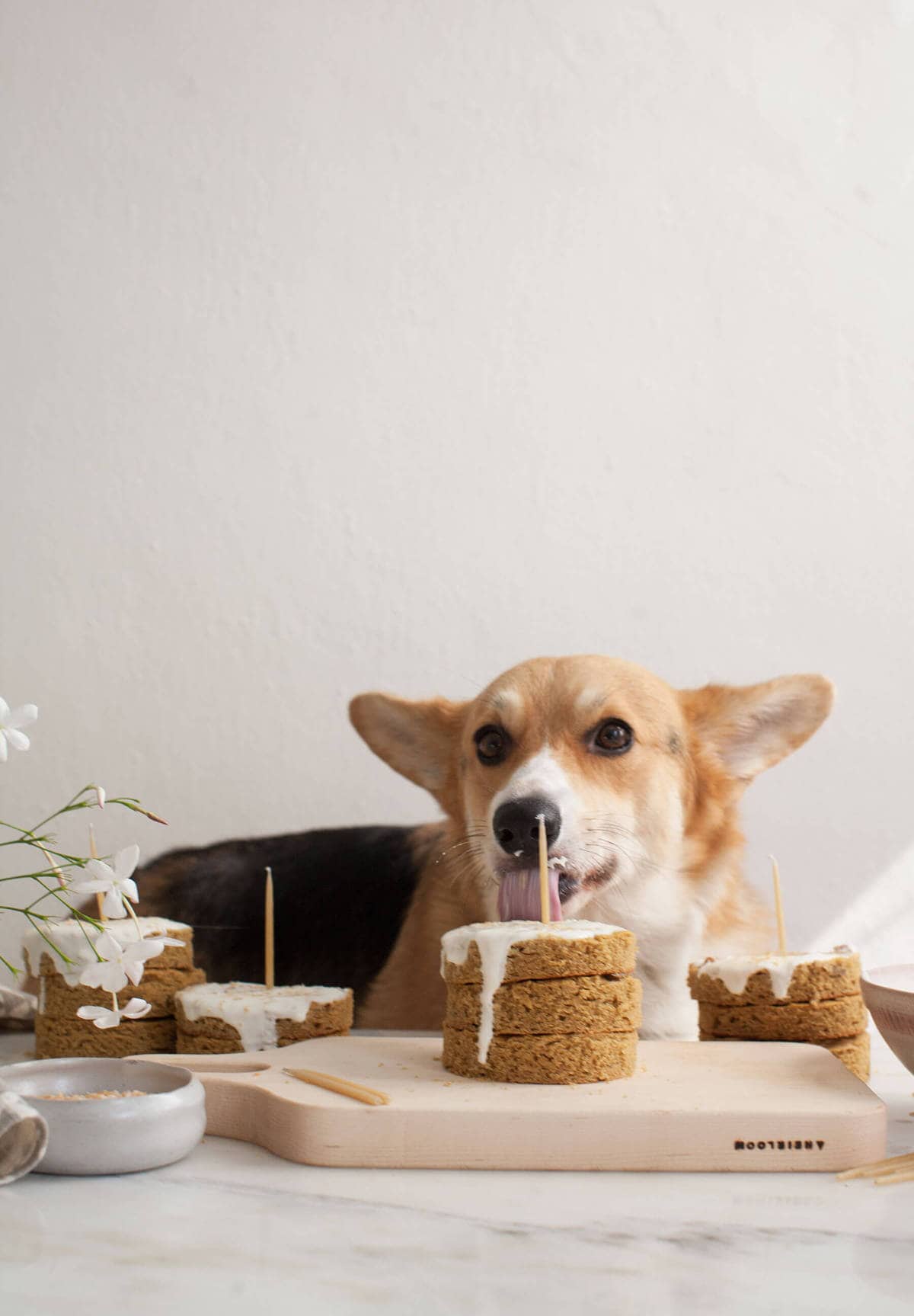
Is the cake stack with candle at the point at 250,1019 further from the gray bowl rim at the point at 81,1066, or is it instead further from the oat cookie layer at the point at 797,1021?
the oat cookie layer at the point at 797,1021

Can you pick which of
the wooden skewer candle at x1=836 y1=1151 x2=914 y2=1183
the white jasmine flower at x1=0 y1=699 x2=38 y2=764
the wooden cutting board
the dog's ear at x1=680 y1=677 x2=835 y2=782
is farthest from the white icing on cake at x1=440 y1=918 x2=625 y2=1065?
the dog's ear at x1=680 y1=677 x2=835 y2=782

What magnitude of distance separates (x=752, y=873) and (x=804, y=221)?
1407 mm

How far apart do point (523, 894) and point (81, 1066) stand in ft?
2.64

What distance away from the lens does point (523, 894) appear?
6.55 ft

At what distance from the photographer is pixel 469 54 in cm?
283


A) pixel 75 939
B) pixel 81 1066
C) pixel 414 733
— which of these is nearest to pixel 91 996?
pixel 75 939

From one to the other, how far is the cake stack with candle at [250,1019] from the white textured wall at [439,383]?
3.07ft


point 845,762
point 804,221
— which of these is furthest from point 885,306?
point 845,762

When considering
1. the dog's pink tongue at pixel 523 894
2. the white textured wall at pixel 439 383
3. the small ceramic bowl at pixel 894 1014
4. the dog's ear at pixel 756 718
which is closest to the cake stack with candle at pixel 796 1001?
the small ceramic bowl at pixel 894 1014

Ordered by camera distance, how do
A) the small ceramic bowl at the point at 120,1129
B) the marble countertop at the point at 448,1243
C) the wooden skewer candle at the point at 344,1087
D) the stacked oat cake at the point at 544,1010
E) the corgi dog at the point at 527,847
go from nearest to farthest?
1. the marble countertop at the point at 448,1243
2. the small ceramic bowl at the point at 120,1129
3. the wooden skewer candle at the point at 344,1087
4. the stacked oat cake at the point at 544,1010
5. the corgi dog at the point at 527,847

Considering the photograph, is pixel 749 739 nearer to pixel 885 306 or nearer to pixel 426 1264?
pixel 885 306

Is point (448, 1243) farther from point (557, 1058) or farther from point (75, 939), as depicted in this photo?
point (75, 939)

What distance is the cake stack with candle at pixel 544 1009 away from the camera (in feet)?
4.77

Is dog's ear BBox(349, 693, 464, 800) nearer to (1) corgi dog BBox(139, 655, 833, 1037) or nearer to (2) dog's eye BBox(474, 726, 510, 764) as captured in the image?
(1) corgi dog BBox(139, 655, 833, 1037)
